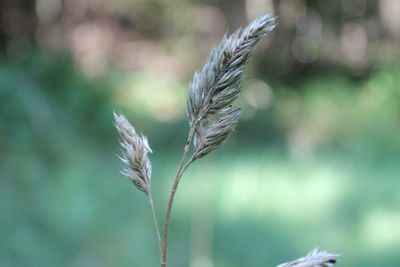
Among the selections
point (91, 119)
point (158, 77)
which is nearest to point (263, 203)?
point (91, 119)

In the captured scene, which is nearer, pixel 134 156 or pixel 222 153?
pixel 134 156

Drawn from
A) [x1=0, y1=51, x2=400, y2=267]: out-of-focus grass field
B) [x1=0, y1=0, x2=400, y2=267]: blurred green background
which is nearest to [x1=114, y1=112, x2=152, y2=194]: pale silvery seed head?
[x1=0, y1=0, x2=400, y2=267]: blurred green background

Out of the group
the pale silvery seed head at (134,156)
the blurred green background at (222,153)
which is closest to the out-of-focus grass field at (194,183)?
the blurred green background at (222,153)

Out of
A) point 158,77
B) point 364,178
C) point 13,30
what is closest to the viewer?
point 364,178

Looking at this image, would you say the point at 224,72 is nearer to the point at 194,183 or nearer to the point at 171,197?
the point at 171,197

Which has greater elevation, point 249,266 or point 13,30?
point 13,30

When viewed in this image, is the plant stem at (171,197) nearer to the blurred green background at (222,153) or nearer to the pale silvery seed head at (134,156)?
the pale silvery seed head at (134,156)

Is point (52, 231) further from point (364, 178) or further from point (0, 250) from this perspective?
→ point (364, 178)

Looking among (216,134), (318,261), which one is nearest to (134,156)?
(216,134)
